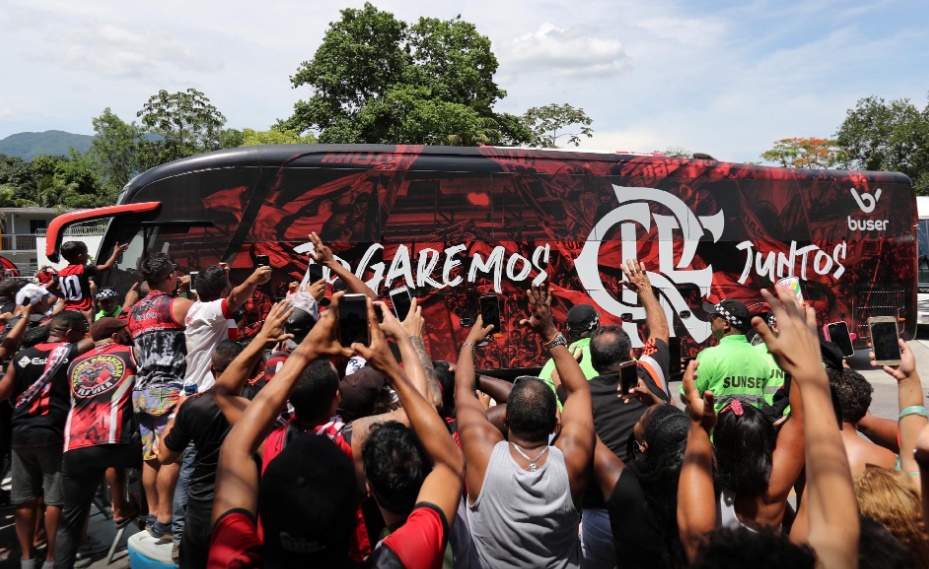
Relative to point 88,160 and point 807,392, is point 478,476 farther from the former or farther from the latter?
point 88,160

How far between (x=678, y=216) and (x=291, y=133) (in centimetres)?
2351

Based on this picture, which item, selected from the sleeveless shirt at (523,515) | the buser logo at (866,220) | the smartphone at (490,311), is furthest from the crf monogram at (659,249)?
the sleeveless shirt at (523,515)

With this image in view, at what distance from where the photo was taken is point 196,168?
8.21 m

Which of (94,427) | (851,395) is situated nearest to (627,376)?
(851,395)

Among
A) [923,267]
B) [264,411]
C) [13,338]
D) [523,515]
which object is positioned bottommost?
[923,267]

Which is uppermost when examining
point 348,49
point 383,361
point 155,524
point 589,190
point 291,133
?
point 348,49

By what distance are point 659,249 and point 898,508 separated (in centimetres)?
815

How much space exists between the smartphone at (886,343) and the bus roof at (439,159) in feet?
22.1

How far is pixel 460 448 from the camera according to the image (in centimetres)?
288

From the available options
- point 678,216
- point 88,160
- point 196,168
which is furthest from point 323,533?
point 88,160

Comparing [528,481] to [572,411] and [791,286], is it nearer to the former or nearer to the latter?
[572,411]

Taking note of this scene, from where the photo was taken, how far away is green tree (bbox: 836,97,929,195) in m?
32.2

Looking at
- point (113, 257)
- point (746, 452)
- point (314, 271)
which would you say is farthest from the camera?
point (314, 271)

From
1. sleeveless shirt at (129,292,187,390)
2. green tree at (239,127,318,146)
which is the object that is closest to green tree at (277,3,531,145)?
green tree at (239,127,318,146)
